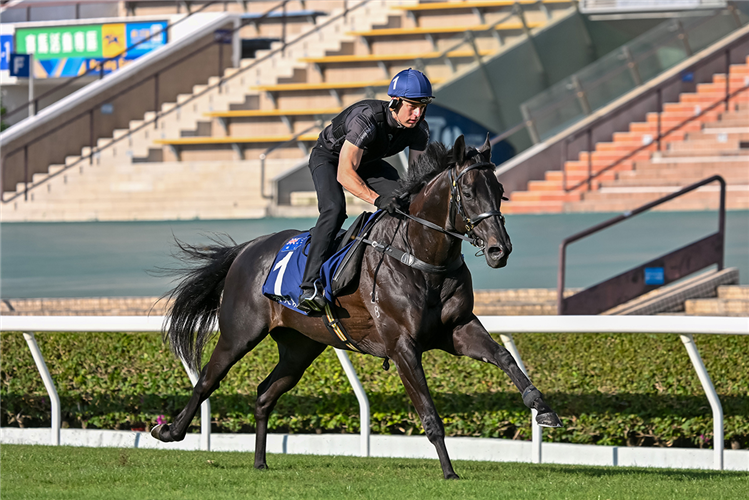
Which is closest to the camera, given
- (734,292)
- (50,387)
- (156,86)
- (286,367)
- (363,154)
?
(363,154)

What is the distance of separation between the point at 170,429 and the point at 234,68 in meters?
14.9

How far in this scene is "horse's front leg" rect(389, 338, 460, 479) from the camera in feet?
13.8

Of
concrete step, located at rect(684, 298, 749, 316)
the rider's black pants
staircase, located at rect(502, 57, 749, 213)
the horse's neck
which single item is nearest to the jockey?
the rider's black pants

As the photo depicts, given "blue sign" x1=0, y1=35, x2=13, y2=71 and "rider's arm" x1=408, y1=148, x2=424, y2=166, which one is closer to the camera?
"rider's arm" x1=408, y1=148, x2=424, y2=166

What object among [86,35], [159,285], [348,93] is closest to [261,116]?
[348,93]

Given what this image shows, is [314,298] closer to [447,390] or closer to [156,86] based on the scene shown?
[447,390]

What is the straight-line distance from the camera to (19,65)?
2122cm

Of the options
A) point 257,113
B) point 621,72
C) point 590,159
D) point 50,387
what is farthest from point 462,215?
point 257,113

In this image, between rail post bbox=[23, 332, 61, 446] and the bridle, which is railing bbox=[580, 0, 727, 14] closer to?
Result: rail post bbox=[23, 332, 61, 446]

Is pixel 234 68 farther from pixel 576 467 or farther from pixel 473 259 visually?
pixel 576 467

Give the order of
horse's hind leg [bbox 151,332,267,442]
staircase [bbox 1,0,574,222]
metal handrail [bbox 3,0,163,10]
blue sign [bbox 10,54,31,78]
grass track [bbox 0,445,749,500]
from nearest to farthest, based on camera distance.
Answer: grass track [bbox 0,445,749,500] < horse's hind leg [bbox 151,332,267,442] < staircase [bbox 1,0,574,222] < blue sign [bbox 10,54,31,78] < metal handrail [bbox 3,0,163,10]

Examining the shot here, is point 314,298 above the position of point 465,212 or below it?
below

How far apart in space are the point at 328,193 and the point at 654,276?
4.36 metres

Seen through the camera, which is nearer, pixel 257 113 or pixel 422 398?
pixel 422 398
